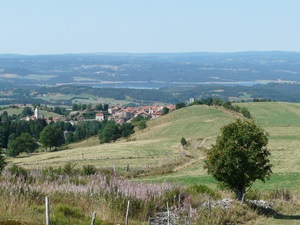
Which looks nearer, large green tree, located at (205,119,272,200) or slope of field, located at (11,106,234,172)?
large green tree, located at (205,119,272,200)

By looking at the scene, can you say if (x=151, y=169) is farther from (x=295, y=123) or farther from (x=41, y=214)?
(x=295, y=123)

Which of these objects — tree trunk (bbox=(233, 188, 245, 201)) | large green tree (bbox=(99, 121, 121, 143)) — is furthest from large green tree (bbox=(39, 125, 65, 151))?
tree trunk (bbox=(233, 188, 245, 201))

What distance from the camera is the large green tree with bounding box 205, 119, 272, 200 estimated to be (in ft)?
64.4

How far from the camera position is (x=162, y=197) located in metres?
15.4

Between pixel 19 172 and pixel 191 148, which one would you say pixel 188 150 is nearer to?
pixel 191 148

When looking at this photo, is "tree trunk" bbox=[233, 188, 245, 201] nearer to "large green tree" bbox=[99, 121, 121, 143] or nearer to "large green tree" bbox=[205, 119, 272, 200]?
"large green tree" bbox=[205, 119, 272, 200]

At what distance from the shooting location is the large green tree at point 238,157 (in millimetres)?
19641

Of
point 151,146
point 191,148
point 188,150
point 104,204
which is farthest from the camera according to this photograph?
point 151,146

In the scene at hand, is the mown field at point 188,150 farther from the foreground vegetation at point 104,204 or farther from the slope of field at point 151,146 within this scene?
the foreground vegetation at point 104,204

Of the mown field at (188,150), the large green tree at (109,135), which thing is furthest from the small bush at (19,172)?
the large green tree at (109,135)

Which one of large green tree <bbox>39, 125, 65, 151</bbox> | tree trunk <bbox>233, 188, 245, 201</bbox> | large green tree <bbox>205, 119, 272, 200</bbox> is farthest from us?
large green tree <bbox>39, 125, 65, 151</bbox>

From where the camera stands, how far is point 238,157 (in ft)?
64.3

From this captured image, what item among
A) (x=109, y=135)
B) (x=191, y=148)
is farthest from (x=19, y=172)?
(x=109, y=135)

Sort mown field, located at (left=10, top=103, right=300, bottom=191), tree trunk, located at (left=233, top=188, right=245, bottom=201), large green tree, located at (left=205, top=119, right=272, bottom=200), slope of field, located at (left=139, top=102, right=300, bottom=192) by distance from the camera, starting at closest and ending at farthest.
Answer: large green tree, located at (left=205, top=119, right=272, bottom=200) < tree trunk, located at (left=233, top=188, right=245, bottom=201) < slope of field, located at (left=139, top=102, right=300, bottom=192) < mown field, located at (left=10, top=103, right=300, bottom=191)
